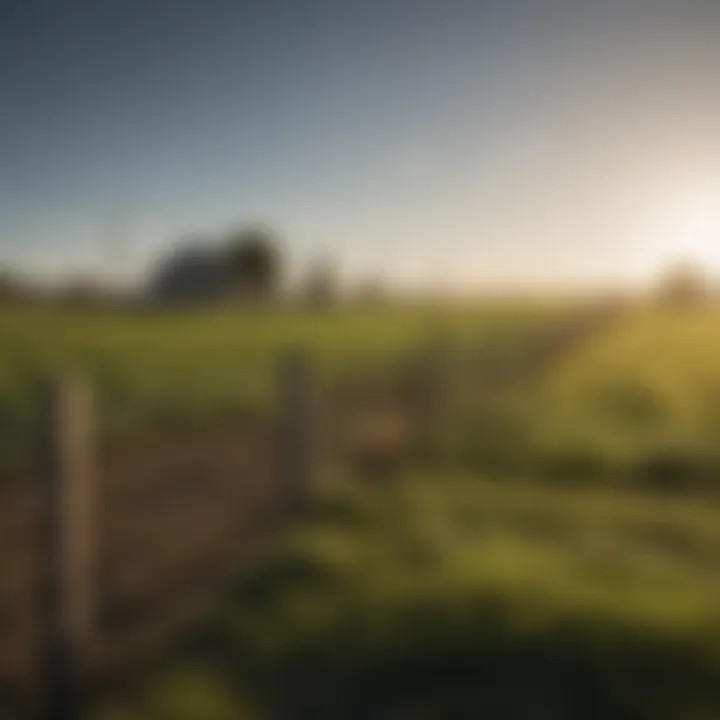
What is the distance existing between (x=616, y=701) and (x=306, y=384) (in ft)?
3.91

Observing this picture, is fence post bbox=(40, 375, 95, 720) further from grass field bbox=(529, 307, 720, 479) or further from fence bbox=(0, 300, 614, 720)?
grass field bbox=(529, 307, 720, 479)

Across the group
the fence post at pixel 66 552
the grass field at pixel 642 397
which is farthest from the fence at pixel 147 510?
the grass field at pixel 642 397

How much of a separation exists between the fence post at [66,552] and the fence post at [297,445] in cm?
77

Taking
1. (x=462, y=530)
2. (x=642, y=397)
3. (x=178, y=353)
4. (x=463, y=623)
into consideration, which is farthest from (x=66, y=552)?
(x=642, y=397)

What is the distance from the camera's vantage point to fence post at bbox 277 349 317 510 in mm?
2324

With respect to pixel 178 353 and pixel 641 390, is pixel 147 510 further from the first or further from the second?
pixel 641 390

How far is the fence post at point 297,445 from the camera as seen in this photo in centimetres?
232

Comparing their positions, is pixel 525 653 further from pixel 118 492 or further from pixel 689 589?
pixel 118 492

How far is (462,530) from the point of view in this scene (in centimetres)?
205

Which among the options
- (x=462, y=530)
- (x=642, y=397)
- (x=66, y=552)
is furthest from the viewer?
(x=642, y=397)

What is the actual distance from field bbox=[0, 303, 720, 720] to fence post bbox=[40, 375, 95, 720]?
0.37ft

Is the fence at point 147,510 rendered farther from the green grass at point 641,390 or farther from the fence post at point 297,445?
the green grass at point 641,390

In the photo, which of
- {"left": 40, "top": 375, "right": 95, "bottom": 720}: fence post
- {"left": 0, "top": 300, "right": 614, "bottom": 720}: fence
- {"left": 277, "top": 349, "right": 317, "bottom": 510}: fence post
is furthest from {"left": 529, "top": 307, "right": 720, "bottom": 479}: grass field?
{"left": 40, "top": 375, "right": 95, "bottom": 720}: fence post

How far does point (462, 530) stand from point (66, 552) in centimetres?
100
